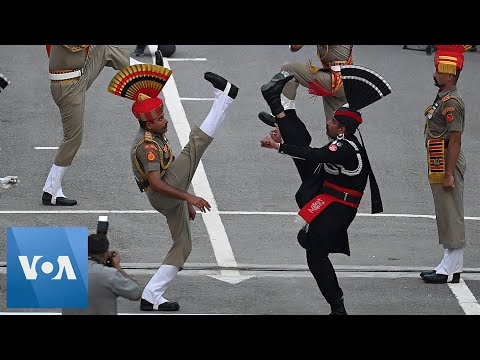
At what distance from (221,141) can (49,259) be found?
7494 millimetres

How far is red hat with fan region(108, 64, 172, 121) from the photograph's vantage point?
33.6 feet

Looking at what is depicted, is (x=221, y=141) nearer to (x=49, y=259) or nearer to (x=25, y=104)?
(x=25, y=104)

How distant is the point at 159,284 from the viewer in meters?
10.6

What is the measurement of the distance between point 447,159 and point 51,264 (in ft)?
15.0

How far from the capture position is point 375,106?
17.8 m

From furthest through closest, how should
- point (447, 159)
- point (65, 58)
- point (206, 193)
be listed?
point (206, 193) → point (65, 58) → point (447, 159)

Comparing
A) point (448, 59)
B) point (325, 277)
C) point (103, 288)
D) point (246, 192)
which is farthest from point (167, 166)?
point (246, 192)

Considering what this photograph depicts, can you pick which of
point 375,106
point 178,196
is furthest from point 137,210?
point 375,106

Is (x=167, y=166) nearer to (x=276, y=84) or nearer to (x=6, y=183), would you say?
(x=276, y=84)

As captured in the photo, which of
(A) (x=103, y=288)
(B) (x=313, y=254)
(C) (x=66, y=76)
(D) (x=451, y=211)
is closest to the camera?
(A) (x=103, y=288)

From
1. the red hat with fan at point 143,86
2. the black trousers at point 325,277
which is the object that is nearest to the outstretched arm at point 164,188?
the red hat with fan at point 143,86

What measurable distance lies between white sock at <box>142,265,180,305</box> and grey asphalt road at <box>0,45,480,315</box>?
213 mm

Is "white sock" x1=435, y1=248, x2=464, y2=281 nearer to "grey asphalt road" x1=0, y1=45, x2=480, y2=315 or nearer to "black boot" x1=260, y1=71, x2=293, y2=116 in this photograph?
"grey asphalt road" x1=0, y1=45, x2=480, y2=315

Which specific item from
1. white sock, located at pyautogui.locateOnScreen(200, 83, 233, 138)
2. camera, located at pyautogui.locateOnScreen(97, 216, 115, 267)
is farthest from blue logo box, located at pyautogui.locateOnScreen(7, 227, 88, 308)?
white sock, located at pyautogui.locateOnScreen(200, 83, 233, 138)
